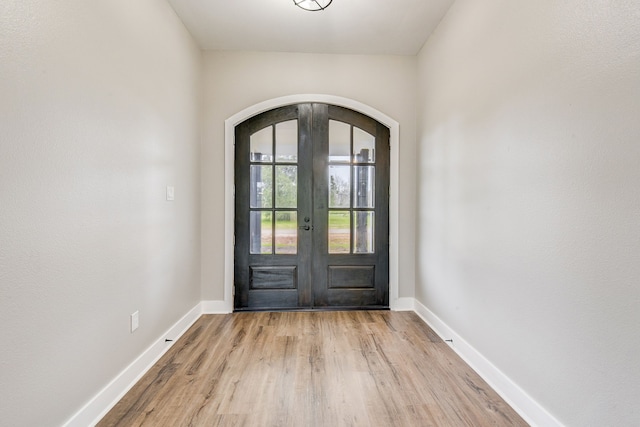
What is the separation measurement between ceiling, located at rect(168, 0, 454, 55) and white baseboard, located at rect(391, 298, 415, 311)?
276 centimetres

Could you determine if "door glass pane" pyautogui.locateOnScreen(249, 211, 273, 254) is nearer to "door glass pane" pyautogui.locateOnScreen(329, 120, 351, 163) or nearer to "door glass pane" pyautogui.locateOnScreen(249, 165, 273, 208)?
"door glass pane" pyautogui.locateOnScreen(249, 165, 273, 208)

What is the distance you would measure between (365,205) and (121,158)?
95.8 inches

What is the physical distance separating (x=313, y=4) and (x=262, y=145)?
4.82 ft

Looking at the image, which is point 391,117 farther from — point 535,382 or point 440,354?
point 535,382

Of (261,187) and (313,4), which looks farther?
(261,187)

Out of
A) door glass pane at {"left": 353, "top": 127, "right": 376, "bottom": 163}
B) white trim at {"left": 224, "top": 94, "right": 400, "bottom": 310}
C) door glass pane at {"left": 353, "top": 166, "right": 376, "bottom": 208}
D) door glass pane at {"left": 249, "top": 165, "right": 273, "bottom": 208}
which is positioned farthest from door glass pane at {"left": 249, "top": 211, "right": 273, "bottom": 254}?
door glass pane at {"left": 353, "top": 127, "right": 376, "bottom": 163}

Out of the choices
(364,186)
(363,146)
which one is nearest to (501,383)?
(364,186)

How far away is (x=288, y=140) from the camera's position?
3.59 meters

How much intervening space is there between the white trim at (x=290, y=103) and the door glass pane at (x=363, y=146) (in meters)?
0.20

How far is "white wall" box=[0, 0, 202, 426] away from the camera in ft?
4.17

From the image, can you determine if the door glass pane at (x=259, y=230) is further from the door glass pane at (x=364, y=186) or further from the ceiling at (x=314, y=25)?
the ceiling at (x=314, y=25)

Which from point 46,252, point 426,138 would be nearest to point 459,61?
point 426,138

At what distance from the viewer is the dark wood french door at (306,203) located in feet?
11.7

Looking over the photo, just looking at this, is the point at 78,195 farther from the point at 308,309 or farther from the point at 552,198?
the point at 308,309
